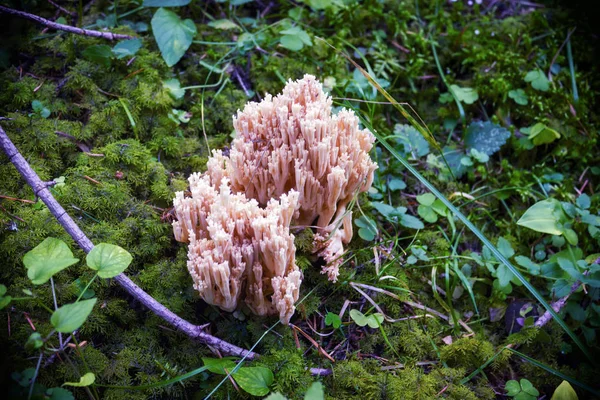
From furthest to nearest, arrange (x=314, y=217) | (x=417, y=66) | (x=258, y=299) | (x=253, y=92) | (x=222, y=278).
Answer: (x=417, y=66) < (x=253, y=92) < (x=314, y=217) < (x=258, y=299) < (x=222, y=278)

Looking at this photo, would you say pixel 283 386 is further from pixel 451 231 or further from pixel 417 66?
pixel 417 66

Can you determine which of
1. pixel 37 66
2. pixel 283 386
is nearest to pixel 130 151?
pixel 37 66

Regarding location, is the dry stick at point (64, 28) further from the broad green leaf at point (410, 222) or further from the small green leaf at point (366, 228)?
the broad green leaf at point (410, 222)

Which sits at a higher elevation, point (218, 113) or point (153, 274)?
point (218, 113)

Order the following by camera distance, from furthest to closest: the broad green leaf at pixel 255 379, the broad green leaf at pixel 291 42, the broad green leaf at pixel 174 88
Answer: the broad green leaf at pixel 291 42 < the broad green leaf at pixel 174 88 < the broad green leaf at pixel 255 379

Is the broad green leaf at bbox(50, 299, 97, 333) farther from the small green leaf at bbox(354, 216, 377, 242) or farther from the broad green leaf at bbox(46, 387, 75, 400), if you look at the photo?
the small green leaf at bbox(354, 216, 377, 242)

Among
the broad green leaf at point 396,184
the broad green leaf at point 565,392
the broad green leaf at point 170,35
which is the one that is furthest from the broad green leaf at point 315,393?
the broad green leaf at point 170,35

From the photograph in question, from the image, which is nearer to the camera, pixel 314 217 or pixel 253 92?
pixel 314 217

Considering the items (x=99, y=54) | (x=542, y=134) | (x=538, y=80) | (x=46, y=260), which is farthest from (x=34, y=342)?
(x=538, y=80)
